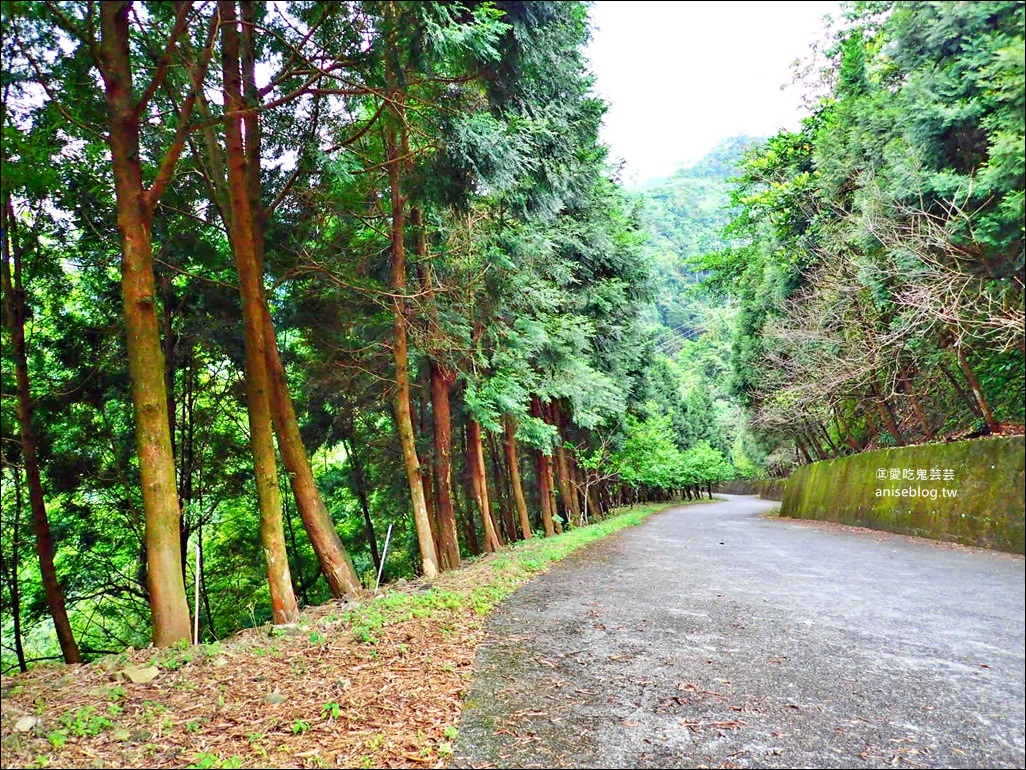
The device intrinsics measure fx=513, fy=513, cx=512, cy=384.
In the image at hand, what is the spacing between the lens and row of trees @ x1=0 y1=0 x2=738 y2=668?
4.40 m

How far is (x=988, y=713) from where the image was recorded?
1.25 m

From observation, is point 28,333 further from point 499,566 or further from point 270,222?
point 499,566

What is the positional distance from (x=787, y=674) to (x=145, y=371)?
17.1 ft

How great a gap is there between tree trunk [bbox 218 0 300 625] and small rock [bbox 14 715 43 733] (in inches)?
101

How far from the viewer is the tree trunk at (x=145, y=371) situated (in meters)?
4.31

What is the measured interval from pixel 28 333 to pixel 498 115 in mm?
7508

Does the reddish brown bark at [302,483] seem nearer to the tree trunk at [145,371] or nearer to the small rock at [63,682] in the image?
the tree trunk at [145,371]

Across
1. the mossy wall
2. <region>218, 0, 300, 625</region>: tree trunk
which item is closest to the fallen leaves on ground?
<region>218, 0, 300, 625</region>: tree trunk

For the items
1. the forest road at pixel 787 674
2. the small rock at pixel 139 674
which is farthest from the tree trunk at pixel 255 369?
the forest road at pixel 787 674

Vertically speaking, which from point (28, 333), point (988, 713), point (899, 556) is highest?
point (28, 333)

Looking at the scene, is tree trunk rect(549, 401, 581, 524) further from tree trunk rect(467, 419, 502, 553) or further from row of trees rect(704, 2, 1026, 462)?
row of trees rect(704, 2, 1026, 462)

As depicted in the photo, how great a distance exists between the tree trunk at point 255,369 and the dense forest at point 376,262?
35 mm

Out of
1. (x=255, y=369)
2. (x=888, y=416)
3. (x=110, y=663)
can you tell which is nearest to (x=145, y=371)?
(x=255, y=369)

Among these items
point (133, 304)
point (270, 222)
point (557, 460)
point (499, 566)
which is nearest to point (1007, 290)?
point (133, 304)
